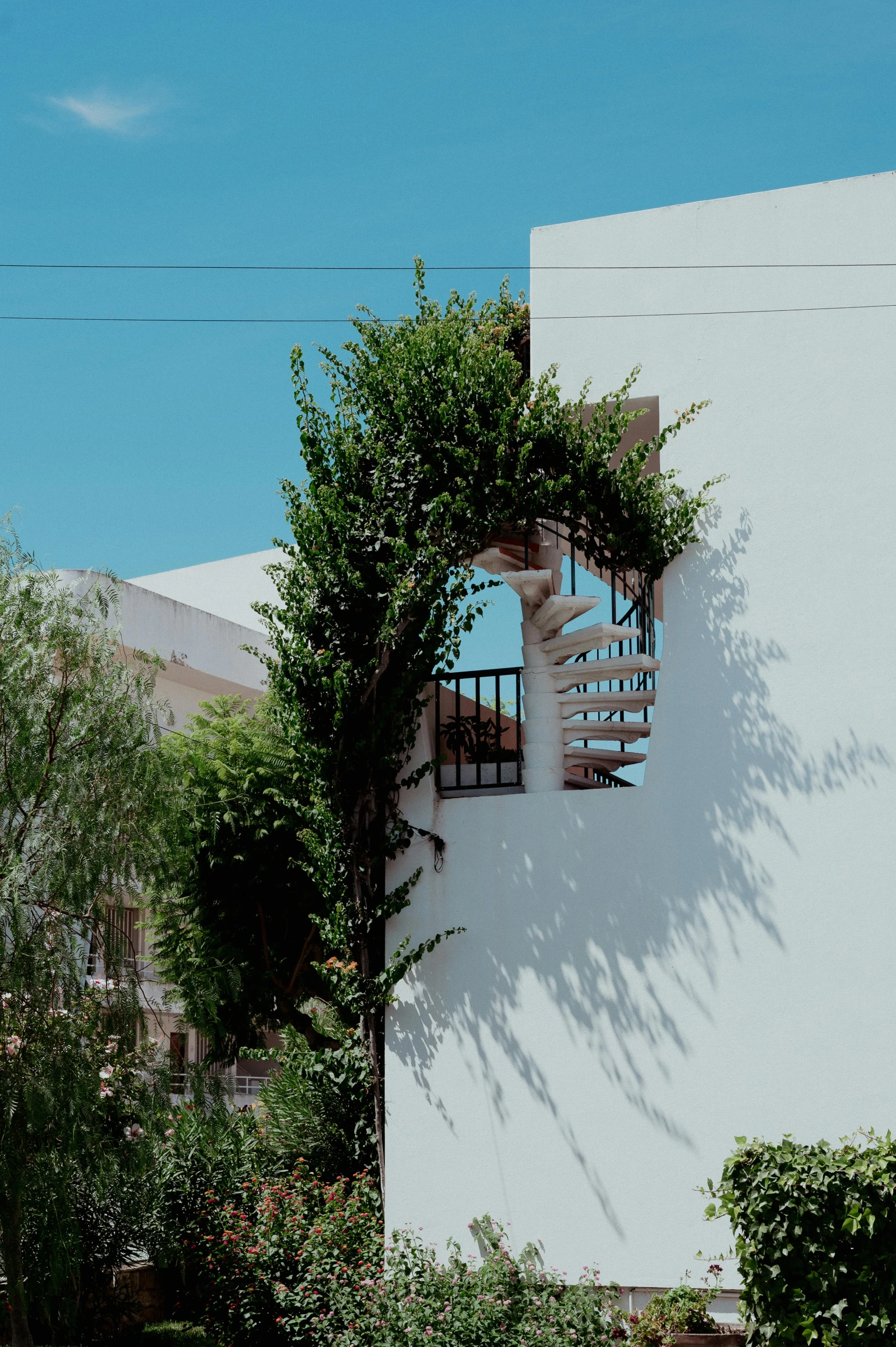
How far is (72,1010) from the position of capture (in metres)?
6.31

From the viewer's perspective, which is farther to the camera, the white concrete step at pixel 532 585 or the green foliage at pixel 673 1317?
the white concrete step at pixel 532 585

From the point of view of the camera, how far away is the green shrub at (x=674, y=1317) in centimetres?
636

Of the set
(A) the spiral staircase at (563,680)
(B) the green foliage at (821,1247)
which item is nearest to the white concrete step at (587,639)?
(A) the spiral staircase at (563,680)

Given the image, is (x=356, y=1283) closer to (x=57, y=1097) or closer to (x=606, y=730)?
(x=57, y=1097)

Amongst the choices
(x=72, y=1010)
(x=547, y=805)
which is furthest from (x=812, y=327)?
(x=72, y=1010)

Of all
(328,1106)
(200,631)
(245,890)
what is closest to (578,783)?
(328,1106)

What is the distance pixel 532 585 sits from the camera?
779 centimetres

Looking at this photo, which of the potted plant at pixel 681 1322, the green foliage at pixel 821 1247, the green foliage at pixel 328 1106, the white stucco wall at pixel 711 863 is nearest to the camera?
the green foliage at pixel 821 1247

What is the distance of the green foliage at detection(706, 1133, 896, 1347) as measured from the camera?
578cm

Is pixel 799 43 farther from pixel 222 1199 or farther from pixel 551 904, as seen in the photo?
pixel 222 1199

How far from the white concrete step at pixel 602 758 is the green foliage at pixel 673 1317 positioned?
9.51 ft

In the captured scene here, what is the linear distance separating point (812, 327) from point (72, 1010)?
17.9 feet

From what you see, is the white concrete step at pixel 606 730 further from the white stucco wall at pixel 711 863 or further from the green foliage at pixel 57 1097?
the green foliage at pixel 57 1097

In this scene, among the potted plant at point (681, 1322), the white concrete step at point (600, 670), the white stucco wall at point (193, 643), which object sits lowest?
the potted plant at point (681, 1322)
